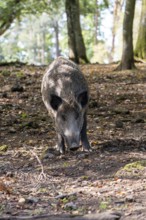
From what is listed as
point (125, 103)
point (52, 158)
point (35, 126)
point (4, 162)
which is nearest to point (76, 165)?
point (52, 158)

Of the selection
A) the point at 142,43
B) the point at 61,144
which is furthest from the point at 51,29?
the point at 61,144

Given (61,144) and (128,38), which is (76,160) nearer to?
(61,144)

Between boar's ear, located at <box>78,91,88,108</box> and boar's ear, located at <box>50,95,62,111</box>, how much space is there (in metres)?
0.30

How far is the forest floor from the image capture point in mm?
4727

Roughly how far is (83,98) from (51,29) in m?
58.4

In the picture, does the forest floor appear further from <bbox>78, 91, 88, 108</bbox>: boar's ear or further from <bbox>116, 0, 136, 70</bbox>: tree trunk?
<bbox>116, 0, 136, 70</bbox>: tree trunk

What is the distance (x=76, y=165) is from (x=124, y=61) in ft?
31.2

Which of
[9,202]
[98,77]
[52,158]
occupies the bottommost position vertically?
[98,77]

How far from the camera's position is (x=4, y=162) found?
688 cm

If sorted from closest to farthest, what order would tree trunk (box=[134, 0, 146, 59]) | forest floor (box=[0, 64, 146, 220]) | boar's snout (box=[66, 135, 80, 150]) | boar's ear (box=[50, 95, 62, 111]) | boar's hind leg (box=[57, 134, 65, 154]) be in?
forest floor (box=[0, 64, 146, 220]) < boar's snout (box=[66, 135, 80, 150]) < boar's ear (box=[50, 95, 62, 111]) < boar's hind leg (box=[57, 134, 65, 154]) < tree trunk (box=[134, 0, 146, 59])

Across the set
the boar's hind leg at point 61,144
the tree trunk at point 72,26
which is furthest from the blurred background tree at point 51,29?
the boar's hind leg at point 61,144

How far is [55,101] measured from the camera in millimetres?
7133

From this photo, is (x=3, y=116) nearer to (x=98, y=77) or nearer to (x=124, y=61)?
(x=98, y=77)

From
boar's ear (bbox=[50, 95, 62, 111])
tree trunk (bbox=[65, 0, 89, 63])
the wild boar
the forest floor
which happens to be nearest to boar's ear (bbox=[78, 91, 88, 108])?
the wild boar
